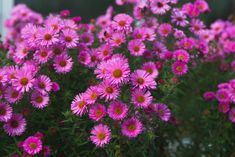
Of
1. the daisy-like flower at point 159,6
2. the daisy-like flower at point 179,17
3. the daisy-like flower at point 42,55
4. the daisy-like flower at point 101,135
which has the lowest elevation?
the daisy-like flower at point 101,135

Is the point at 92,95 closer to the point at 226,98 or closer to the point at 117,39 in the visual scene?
the point at 117,39

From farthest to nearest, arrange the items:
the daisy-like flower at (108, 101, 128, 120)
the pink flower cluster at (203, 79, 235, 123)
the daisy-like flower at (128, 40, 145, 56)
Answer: the pink flower cluster at (203, 79, 235, 123) → the daisy-like flower at (128, 40, 145, 56) → the daisy-like flower at (108, 101, 128, 120)

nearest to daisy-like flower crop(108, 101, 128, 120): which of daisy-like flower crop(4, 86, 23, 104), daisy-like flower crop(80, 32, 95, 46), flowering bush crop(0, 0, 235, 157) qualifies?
flowering bush crop(0, 0, 235, 157)

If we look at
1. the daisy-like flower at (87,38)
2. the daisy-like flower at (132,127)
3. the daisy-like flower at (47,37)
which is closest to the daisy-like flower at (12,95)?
the daisy-like flower at (47,37)

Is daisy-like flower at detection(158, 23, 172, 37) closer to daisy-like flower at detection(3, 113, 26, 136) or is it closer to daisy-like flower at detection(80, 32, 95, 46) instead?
daisy-like flower at detection(80, 32, 95, 46)

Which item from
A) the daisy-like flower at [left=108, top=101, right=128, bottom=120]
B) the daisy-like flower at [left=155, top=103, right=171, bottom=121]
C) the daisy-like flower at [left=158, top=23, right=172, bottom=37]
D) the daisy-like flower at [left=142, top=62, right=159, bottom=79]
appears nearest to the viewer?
the daisy-like flower at [left=108, top=101, right=128, bottom=120]

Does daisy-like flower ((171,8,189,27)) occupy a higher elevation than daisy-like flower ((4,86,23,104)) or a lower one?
higher

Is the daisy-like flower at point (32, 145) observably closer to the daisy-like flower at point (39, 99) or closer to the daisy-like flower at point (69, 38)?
the daisy-like flower at point (39, 99)
